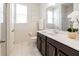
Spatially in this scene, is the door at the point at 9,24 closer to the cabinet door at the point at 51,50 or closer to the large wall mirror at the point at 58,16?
the cabinet door at the point at 51,50

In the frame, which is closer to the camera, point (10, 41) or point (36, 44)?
point (10, 41)

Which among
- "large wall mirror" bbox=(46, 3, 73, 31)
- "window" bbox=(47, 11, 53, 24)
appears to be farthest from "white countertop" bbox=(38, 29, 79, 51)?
"window" bbox=(47, 11, 53, 24)

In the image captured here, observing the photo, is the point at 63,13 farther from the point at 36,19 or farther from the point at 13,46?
the point at 13,46

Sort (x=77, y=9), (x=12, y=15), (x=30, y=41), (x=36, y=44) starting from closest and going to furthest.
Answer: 1. (x=12, y=15)
2. (x=77, y=9)
3. (x=30, y=41)
4. (x=36, y=44)

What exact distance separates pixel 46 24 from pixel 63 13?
50cm

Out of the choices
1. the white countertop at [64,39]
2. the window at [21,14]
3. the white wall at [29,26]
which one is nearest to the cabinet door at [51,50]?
the white countertop at [64,39]

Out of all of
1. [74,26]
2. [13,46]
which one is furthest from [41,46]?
[74,26]

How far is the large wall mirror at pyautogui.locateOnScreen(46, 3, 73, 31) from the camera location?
274 cm

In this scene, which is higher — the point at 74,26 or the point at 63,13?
the point at 63,13

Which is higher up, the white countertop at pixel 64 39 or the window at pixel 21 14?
the window at pixel 21 14

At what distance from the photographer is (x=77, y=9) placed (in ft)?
8.32

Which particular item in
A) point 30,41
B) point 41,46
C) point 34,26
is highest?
point 34,26

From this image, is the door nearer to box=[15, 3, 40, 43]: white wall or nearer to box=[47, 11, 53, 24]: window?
box=[15, 3, 40, 43]: white wall

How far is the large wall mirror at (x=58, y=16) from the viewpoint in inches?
108
